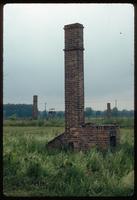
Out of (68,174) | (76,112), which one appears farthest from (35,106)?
(68,174)

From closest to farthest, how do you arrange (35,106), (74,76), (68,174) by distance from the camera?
(68,174), (74,76), (35,106)

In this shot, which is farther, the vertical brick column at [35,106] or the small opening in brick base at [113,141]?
the vertical brick column at [35,106]

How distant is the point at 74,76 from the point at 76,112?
3.15ft

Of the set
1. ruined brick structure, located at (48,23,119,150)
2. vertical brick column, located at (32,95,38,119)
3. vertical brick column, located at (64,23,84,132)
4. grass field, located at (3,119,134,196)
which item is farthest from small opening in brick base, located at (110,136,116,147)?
vertical brick column, located at (32,95,38,119)

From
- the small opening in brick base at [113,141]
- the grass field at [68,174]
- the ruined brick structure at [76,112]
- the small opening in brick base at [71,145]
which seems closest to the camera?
the grass field at [68,174]

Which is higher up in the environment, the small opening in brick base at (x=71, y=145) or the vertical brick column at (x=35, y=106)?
the vertical brick column at (x=35, y=106)

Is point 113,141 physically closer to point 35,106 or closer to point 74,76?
point 74,76

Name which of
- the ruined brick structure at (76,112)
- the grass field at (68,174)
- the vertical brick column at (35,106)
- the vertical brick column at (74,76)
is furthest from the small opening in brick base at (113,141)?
the vertical brick column at (35,106)

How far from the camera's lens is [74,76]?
11531 millimetres

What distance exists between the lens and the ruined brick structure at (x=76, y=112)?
37.3ft

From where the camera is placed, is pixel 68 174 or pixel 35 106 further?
pixel 35 106

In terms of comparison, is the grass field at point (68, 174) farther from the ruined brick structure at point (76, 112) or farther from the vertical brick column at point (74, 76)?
the vertical brick column at point (74, 76)

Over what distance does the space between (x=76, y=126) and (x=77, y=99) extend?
28.2 inches

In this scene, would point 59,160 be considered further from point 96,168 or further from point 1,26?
point 1,26
